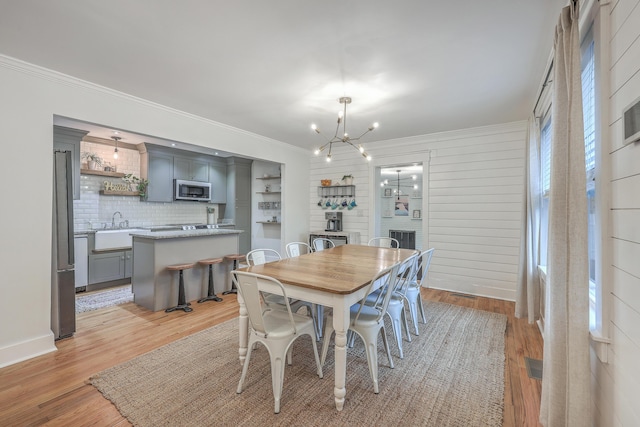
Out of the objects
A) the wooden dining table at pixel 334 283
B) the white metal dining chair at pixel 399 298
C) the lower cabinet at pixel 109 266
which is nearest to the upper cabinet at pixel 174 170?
the lower cabinet at pixel 109 266

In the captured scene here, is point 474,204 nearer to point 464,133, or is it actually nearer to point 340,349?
point 464,133

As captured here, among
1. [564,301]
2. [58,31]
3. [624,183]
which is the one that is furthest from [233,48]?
[564,301]

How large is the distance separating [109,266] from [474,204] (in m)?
5.98

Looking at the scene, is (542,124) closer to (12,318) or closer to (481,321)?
(481,321)

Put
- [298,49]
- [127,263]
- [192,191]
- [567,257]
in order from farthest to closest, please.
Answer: [192,191] → [127,263] → [298,49] → [567,257]

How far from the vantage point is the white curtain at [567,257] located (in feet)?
4.52

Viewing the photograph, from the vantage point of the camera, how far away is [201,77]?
2801mm

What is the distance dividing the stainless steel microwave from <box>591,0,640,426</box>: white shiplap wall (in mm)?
6186

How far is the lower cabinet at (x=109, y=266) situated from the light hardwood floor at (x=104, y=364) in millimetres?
1185

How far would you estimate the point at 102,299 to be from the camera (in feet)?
13.6

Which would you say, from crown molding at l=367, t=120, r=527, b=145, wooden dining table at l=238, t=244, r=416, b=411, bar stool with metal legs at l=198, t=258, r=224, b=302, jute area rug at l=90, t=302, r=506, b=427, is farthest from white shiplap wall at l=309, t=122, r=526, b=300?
bar stool with metal legs at l=198, t=258, r=224, b=302

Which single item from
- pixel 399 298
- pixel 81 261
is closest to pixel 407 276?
pixel 399 298

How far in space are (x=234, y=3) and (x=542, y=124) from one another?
3257 mm

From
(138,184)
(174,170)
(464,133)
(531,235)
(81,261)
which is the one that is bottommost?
(81,261)
